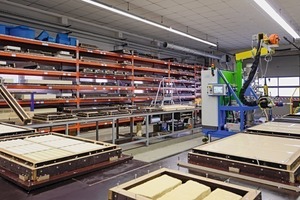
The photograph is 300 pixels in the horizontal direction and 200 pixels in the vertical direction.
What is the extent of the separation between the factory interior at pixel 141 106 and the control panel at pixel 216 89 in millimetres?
23

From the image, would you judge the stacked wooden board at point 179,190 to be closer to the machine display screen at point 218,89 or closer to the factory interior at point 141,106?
the factory interior at point 141,106

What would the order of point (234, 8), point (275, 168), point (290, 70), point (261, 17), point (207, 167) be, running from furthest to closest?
point (290, 70)
point (261, 17)
point (234, 8)
point (207, 167)
point (275, 168)

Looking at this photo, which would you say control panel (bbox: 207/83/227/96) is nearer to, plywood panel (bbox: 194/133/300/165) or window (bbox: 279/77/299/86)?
plywood panel (bbox: 194/133/300/165)

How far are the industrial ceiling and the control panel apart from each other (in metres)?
2.56

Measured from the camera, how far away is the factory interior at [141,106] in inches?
59.0

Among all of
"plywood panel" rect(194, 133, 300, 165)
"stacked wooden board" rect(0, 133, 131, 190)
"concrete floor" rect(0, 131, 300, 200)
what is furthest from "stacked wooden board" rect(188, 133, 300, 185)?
"stacked wooden board" rect(0, 133, 131, 190)

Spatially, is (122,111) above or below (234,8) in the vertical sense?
below

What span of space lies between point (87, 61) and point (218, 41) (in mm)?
7251

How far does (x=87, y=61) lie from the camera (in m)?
7.53

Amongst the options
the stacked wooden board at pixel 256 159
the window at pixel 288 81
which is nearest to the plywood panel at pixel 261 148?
the stacked wooden board at pixel 256 159

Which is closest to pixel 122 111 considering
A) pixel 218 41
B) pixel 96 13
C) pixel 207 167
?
pixel 96 13

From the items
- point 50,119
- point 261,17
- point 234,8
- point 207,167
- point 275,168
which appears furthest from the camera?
point 261,17

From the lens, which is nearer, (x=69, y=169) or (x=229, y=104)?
(x=69, y=169)

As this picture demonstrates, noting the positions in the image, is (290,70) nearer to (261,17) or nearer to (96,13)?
(261,17)
